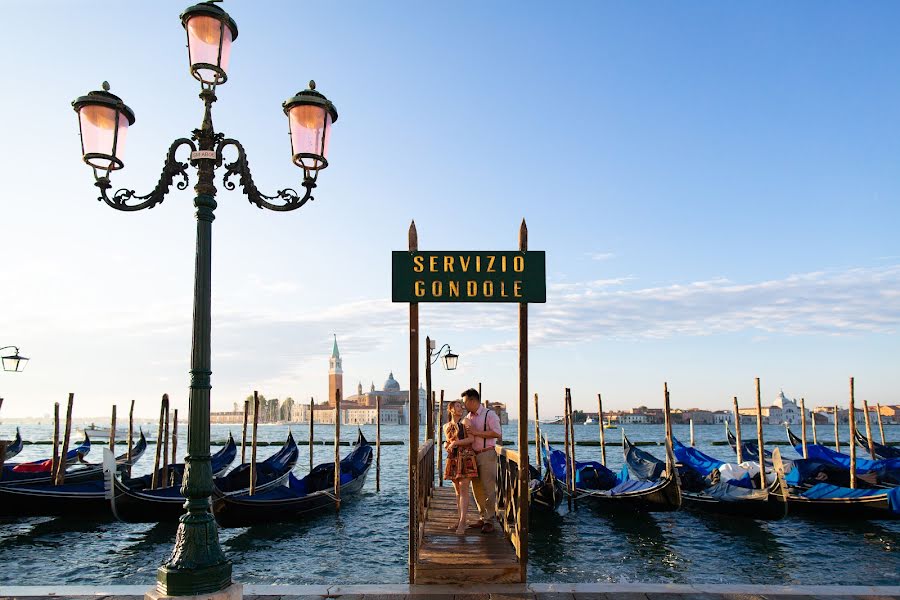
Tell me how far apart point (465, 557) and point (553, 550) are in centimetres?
548

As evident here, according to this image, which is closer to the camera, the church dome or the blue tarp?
the blue tarp

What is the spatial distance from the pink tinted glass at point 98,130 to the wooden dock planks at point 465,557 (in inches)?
135

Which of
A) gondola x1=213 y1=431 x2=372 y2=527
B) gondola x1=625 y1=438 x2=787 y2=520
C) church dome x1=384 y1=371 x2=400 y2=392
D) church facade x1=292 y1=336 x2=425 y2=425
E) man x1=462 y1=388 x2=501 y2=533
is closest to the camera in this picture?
man x1=462 y1=388 x2=501 y2=533

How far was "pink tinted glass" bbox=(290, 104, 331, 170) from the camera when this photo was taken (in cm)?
399

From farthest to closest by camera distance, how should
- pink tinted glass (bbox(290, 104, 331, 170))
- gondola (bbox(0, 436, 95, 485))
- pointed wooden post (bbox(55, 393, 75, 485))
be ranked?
1. gondola (bbox(0, 436, 95, 485))
2. pointed wooden post (bbox(55, 393, 75, 485))
3. pink tinted glass (bbox(290, 104, 331, 170))

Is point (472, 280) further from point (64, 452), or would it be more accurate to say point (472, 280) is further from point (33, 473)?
point (33, 473)

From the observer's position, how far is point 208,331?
12.2 feet

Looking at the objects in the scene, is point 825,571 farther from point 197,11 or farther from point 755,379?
point 197,11

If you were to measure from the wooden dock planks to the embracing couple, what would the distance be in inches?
7.7

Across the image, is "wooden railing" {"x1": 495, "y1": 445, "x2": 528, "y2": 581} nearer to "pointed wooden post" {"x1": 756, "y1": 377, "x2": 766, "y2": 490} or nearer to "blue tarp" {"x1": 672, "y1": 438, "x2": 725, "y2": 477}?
"pointed wooden post" {"x1": 756, "y1": 377, "x2": 766, "y2": 490}

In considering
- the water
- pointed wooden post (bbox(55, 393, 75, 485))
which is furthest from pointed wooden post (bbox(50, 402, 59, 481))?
the water

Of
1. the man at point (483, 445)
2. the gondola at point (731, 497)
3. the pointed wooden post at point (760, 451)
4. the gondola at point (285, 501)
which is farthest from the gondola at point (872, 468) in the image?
the man at point (483, 445)

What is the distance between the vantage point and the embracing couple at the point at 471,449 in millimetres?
5492

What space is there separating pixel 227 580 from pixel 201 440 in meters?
0.81
